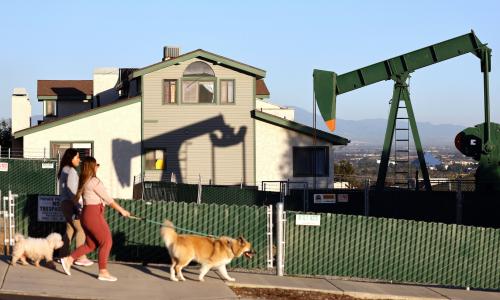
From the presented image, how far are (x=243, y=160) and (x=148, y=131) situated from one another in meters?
4.41

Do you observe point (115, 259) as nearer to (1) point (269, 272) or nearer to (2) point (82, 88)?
(1) point (269, 272)

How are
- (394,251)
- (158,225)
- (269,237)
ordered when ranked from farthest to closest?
1. (394,251)
2. (269,237)
3. (158,225)

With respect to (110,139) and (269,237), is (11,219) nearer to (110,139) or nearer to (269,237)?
(269,237)

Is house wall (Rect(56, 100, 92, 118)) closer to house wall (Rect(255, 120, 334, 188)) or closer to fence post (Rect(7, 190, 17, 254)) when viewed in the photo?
house wall (Rect(255, 120, 334, 188))

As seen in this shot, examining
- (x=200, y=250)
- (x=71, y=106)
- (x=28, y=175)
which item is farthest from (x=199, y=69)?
(x=200, y=250)

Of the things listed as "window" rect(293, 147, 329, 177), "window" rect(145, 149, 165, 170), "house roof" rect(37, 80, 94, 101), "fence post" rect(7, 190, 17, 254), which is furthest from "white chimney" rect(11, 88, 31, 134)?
"fence post" rect(7, 190, 17, 254)

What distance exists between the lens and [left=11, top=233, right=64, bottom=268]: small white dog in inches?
537

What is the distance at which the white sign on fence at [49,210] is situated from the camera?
49.4 ft

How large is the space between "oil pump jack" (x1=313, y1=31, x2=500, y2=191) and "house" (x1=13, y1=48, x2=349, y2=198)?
7253 millimetres

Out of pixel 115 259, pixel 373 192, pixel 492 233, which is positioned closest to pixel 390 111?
pixel 373 192

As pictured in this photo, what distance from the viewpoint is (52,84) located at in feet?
171

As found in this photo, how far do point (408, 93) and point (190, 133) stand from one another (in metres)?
11.1

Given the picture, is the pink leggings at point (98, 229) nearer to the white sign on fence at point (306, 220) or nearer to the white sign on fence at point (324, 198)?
the white sign on fence at point (306, 220)

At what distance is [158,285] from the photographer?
13.2 metres
